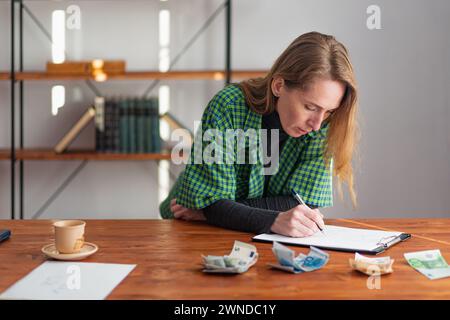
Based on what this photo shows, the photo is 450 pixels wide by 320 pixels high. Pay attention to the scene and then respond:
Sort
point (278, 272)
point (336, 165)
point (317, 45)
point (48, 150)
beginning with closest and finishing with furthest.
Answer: point (278, 272) < point (317, 45) < point (336, 165) < point (48, 150)

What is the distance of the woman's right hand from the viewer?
1447 millimetres

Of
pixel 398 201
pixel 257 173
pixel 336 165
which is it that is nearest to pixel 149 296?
pixel 257 173

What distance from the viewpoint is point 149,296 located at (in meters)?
0.99

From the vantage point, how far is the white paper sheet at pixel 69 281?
99 cm

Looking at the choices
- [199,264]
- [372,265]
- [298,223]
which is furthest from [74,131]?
[372,265]

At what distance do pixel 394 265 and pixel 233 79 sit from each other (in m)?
2.04

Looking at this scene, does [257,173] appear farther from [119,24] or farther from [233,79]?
[119,24]

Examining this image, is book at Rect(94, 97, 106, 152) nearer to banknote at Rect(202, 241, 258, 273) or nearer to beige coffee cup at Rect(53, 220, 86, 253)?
beige coffee cup at Rect(53, 220, 86, 253)

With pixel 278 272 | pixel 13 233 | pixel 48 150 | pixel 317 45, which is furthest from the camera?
pixel 48 150

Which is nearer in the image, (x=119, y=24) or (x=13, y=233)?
(x=13, y=233)

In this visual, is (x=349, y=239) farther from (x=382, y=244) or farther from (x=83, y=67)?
(x=83, y=67)

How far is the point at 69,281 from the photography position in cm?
106

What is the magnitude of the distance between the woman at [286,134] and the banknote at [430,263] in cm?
34

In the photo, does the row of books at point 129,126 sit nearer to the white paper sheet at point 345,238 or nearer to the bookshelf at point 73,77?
the bookshelf at point 73,77
